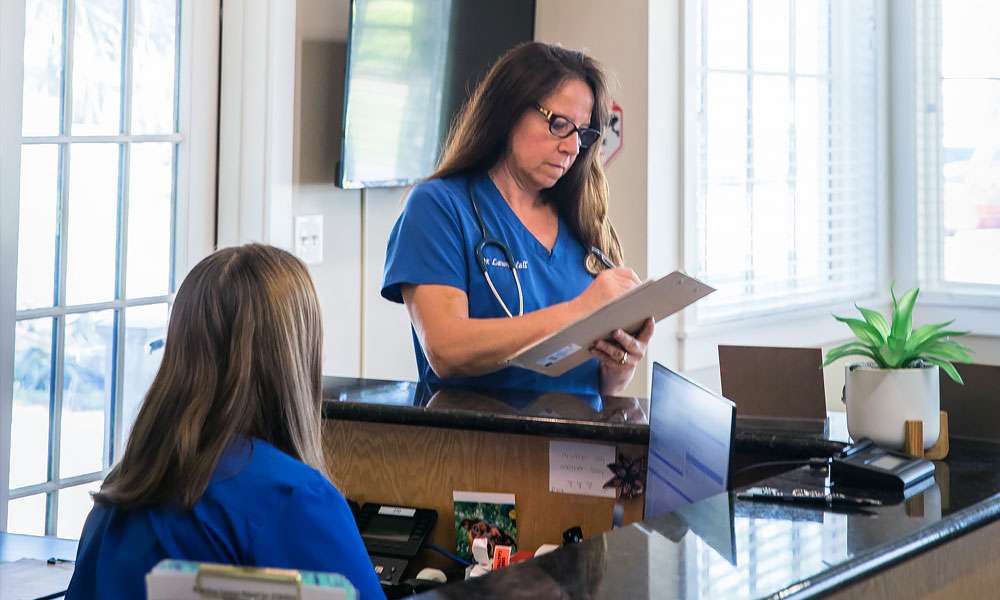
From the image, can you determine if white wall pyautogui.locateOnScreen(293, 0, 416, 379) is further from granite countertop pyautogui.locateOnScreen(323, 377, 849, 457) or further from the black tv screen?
granite countertop pyautogui.locateOnScreen(323, 377, 849, 457)

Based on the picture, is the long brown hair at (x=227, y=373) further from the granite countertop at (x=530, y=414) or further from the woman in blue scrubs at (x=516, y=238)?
the woman in blue scrubs at (x=516, y=238)

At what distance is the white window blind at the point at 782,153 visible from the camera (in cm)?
400

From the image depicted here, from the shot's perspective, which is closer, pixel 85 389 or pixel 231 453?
pixel 231 453

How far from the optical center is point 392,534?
191cm

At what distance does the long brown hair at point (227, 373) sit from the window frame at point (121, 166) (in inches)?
57.4

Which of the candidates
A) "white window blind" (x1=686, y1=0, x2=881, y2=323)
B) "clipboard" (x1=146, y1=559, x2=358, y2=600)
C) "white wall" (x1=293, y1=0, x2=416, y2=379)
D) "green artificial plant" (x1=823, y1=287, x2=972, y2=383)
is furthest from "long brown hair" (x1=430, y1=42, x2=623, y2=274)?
"white window blind" (x1=686, y1=0, x2=881, y2=323)

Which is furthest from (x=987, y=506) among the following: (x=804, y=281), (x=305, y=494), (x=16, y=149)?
(x=804, y=281)

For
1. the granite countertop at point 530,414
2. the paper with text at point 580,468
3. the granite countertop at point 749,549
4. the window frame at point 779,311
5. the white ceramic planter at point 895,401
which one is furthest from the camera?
the window frame at point 779,311

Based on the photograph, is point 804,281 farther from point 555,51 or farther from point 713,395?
point 713,395

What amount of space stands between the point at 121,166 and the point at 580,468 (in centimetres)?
158

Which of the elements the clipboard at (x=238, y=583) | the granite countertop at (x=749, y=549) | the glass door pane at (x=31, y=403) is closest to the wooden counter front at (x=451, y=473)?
the granite countertop at (x=749, y=549)

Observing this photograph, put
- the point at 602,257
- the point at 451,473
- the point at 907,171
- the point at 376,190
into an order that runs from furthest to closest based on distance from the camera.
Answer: the point at 907,171 → the point at 376,190 → the point at 602,257 → the point at 451,473

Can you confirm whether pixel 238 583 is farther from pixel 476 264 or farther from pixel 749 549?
pixel 476 264

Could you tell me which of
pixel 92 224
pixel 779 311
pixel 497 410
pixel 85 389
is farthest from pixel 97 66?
pixel 779 311
